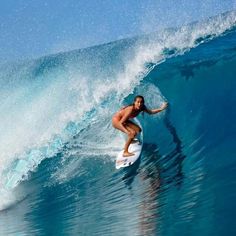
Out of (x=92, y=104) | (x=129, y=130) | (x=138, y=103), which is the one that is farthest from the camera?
(x=92, y=104)

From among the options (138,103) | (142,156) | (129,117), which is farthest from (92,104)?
(138,103)

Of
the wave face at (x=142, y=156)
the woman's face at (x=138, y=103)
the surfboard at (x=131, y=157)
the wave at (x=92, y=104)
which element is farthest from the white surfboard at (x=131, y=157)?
Result: the woman's face at (x=138, y=103)

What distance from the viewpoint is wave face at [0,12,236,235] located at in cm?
549

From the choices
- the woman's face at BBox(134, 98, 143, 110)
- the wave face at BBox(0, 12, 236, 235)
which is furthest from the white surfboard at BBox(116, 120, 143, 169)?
the woman's face at BBox(134, 98, 143, 110)

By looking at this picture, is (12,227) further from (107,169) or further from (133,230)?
(133,230)

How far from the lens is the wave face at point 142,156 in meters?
5.49

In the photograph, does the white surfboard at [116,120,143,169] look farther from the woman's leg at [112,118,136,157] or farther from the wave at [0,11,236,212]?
the wave at [0,11,236,212]

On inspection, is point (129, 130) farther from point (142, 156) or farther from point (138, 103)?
point (138, 103)

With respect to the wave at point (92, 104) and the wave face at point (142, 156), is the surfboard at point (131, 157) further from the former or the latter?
the wave at point (92, 104)

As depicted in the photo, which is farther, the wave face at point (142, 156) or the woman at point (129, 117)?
the woman at point (129, 117)

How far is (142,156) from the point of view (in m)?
7.80

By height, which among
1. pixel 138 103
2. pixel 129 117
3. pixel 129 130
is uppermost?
pixel 138 103

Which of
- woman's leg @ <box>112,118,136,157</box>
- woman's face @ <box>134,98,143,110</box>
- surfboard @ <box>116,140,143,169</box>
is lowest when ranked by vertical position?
surfboard @ <box>116,140,143,169</box>

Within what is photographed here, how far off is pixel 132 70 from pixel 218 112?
435 centimetres
